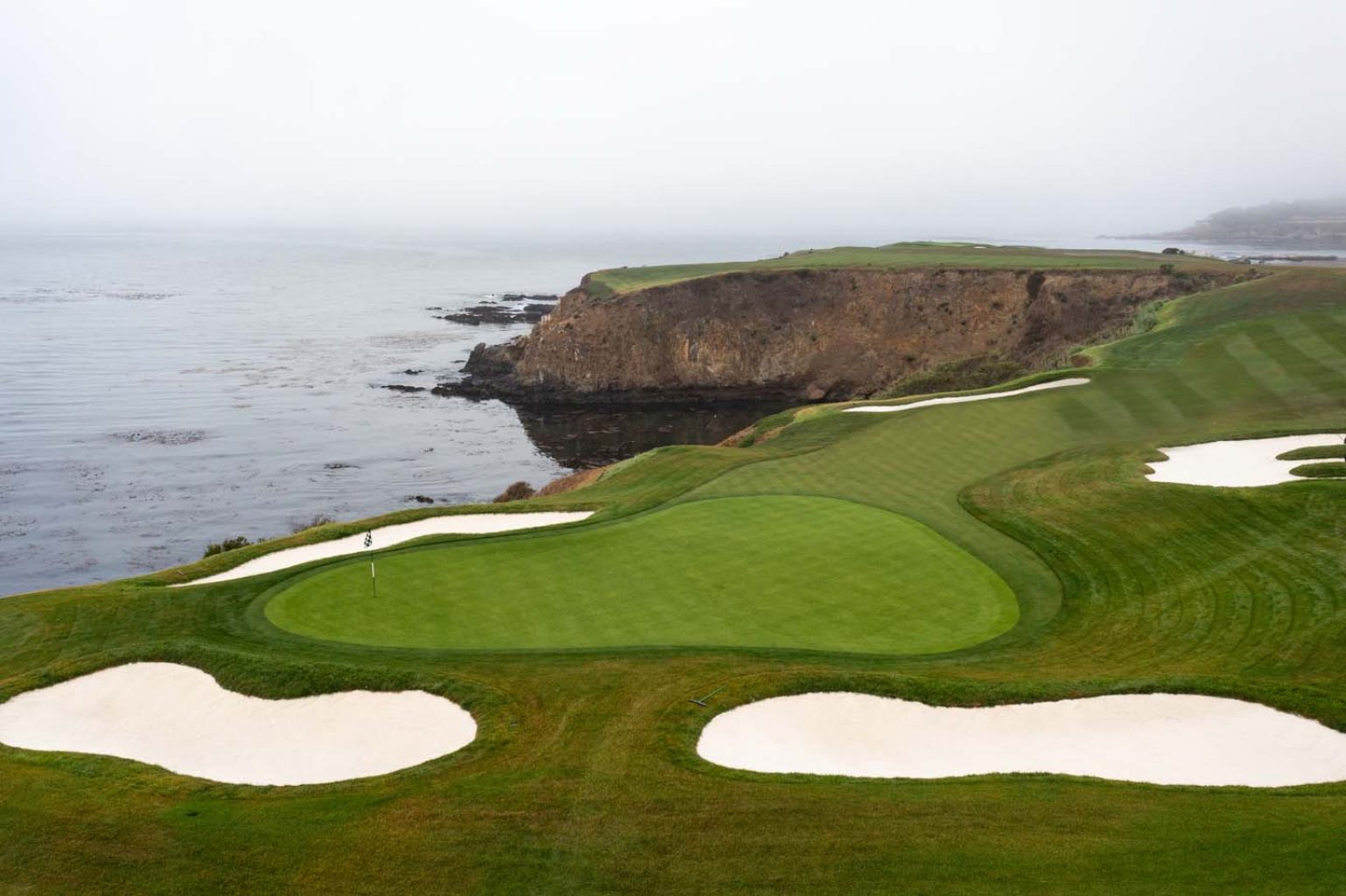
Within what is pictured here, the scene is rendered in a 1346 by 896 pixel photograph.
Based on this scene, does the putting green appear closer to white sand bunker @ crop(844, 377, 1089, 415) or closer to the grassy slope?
the grassy slope

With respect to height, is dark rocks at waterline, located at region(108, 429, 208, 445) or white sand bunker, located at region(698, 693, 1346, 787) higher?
white sand bunker, located at region(698, 693, 1346, 787)

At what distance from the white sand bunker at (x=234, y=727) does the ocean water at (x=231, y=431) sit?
2355 cm

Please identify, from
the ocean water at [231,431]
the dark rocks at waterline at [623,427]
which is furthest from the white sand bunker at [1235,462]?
the dark rocks at waterline at [623,427]

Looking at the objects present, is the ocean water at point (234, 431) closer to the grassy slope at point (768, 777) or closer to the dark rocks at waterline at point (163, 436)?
the dark rocks at waterline at point (163, 436)

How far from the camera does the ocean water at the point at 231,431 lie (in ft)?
129

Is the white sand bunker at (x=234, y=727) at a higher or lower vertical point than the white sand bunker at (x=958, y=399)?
lower

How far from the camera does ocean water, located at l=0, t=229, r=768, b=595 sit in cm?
3925

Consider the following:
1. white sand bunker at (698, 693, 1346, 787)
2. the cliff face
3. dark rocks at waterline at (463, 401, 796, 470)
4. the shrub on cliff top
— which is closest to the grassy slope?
white sand bunker at (698, 693, 1346, 787)

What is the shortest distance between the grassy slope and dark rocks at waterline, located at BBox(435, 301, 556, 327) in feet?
262

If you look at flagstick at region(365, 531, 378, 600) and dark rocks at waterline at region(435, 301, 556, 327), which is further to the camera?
dark rocks at waterline at region(435, 301, 556, 327)

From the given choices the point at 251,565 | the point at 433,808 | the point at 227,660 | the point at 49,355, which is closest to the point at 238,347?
the point at 49,355

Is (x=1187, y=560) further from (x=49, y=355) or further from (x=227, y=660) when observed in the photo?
(x=49, y=355)

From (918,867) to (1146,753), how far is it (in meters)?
4.30

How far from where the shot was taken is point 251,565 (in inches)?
756
